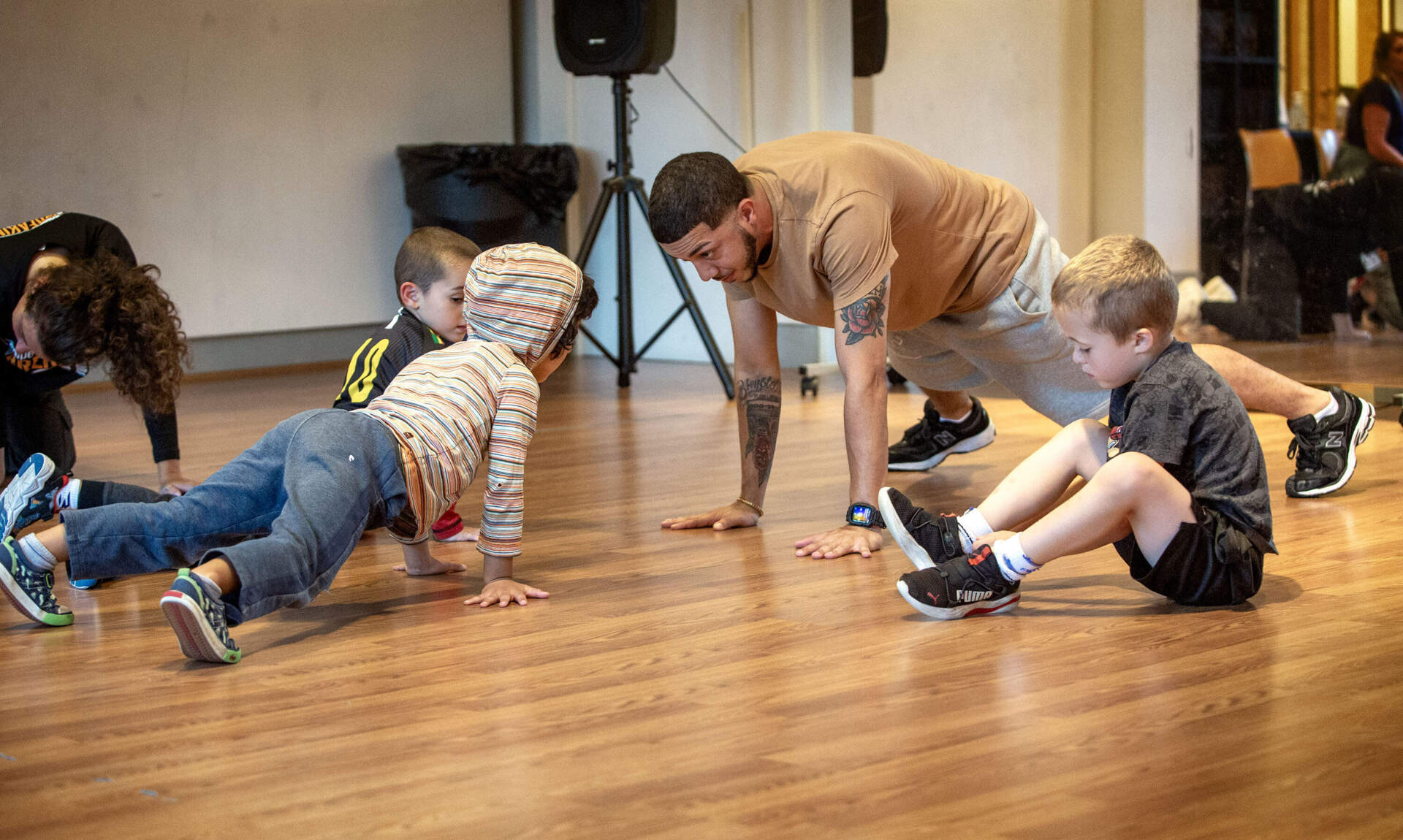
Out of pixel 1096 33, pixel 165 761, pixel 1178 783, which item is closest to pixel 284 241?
pixel 1096 33

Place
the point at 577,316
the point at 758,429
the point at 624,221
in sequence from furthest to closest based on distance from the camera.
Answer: the point at 624,221, the point at 758,429, the point at 577,316

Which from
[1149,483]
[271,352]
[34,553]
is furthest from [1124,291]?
[271,352]

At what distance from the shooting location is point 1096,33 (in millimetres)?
4348

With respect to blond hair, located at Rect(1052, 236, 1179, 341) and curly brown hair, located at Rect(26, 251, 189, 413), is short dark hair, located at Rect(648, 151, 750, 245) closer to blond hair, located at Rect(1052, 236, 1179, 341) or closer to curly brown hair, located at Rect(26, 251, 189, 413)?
blond hair, located at Rect(1052, 236, 1179, 341)

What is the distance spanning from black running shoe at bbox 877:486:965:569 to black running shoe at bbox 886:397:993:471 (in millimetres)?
1120

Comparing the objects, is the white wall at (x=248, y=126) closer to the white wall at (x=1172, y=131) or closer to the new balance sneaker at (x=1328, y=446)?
the white wall at (x=1172, y=131)

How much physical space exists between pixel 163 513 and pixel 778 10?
3.71m

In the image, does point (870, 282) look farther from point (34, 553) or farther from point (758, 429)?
point (34, 553)

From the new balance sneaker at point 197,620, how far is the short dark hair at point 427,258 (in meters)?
0.86

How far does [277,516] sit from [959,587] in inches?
37.4

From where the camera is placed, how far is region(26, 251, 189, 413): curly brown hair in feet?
7.95

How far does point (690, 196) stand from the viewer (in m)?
2.08

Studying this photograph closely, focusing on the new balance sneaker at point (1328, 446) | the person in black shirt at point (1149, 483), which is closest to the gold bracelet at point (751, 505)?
the person in black shirt at point (1149, 483)

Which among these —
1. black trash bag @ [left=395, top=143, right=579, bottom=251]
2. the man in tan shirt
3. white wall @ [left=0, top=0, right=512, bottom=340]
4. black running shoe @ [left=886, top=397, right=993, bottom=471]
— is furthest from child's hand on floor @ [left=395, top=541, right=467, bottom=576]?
white wall @ [left=0, top=0, right=512, bottom=340]
